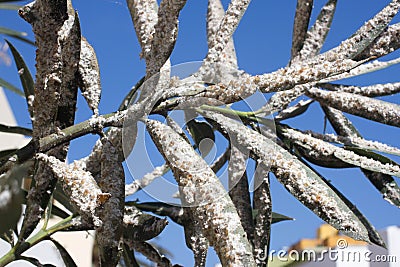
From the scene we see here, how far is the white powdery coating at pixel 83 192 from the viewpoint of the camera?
0.57 metres

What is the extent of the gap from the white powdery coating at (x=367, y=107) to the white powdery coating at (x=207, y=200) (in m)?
0.34

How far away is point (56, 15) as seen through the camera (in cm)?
64

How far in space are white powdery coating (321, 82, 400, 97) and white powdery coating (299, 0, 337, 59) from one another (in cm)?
6

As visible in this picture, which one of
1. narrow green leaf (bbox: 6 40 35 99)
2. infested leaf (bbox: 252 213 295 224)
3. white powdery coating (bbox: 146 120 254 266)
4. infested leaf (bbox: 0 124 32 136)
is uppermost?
narrow green leaf (bbox: 6 40 35 99)

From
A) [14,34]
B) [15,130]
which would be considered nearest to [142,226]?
[15,130]

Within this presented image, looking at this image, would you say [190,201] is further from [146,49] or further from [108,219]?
[146,49]

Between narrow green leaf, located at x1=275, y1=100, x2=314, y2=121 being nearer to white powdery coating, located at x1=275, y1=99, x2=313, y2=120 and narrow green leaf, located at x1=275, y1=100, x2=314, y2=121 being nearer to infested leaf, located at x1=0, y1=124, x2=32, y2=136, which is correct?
white powdery coating, located at x1=275, y1=99, x2=313, y2=120

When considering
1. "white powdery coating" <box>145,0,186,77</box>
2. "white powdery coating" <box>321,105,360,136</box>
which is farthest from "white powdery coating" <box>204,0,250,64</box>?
"white powdery coating" <box>321,105,360,136</box>

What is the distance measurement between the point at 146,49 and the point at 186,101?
0.40ft

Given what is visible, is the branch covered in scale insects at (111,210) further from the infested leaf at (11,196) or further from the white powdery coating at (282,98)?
the infested leaf at (11,196)

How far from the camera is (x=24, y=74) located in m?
0.92

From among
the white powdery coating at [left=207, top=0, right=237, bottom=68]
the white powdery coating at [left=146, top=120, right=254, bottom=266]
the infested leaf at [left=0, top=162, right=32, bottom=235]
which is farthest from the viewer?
the white powdery coating at [left=207, top=0, right=237, bottom=68]

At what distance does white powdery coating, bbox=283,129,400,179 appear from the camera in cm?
76

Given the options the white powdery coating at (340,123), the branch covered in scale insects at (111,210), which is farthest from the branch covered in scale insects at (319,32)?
the branch covered in scale insects at (111,210)
